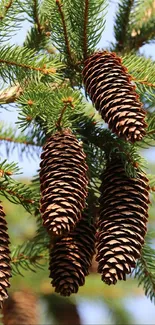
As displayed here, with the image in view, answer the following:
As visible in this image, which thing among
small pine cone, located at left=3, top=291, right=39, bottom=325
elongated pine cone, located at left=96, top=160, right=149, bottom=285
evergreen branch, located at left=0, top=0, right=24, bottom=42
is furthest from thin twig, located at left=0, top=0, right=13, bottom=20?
small pine cone, located at left=3, top=291, right=39, bottom=325

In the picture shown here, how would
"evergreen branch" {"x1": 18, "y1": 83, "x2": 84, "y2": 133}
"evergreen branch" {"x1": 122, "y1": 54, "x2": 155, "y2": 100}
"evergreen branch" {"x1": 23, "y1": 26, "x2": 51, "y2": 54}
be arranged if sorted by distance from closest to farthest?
1. "evergreen branch" {"x1": 18, "y1": 83, "x2": 84, "y2": 133}
2. "evergreen branch" {"x1": 122, "y1": 54, "x2": 155, "y2": 100}
3. "evergreen branch" {"x1": 23, "y1": 26, "x2": 51, "y2": 54}

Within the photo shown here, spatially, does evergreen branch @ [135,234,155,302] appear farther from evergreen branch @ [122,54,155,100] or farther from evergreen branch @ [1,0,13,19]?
evergreen branch @ [1,0,13,19]

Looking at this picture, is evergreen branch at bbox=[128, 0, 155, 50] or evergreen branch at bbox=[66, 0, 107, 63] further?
evergreen branch at bbox=[128, 0, 155, 50]

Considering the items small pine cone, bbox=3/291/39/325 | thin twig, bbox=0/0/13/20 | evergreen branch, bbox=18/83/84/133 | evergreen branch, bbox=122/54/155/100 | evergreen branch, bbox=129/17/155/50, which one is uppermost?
evergreen branch, bbox=129/17/155/50

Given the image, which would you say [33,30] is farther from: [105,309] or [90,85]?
[105,309]

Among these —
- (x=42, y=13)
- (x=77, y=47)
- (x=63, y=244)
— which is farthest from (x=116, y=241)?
(x=42, y=13)

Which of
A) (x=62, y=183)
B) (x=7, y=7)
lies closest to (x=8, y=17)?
(x=7, y=7)

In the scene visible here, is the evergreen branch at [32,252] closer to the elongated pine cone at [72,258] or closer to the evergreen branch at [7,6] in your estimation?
the elongated pine cone at [72,258]
